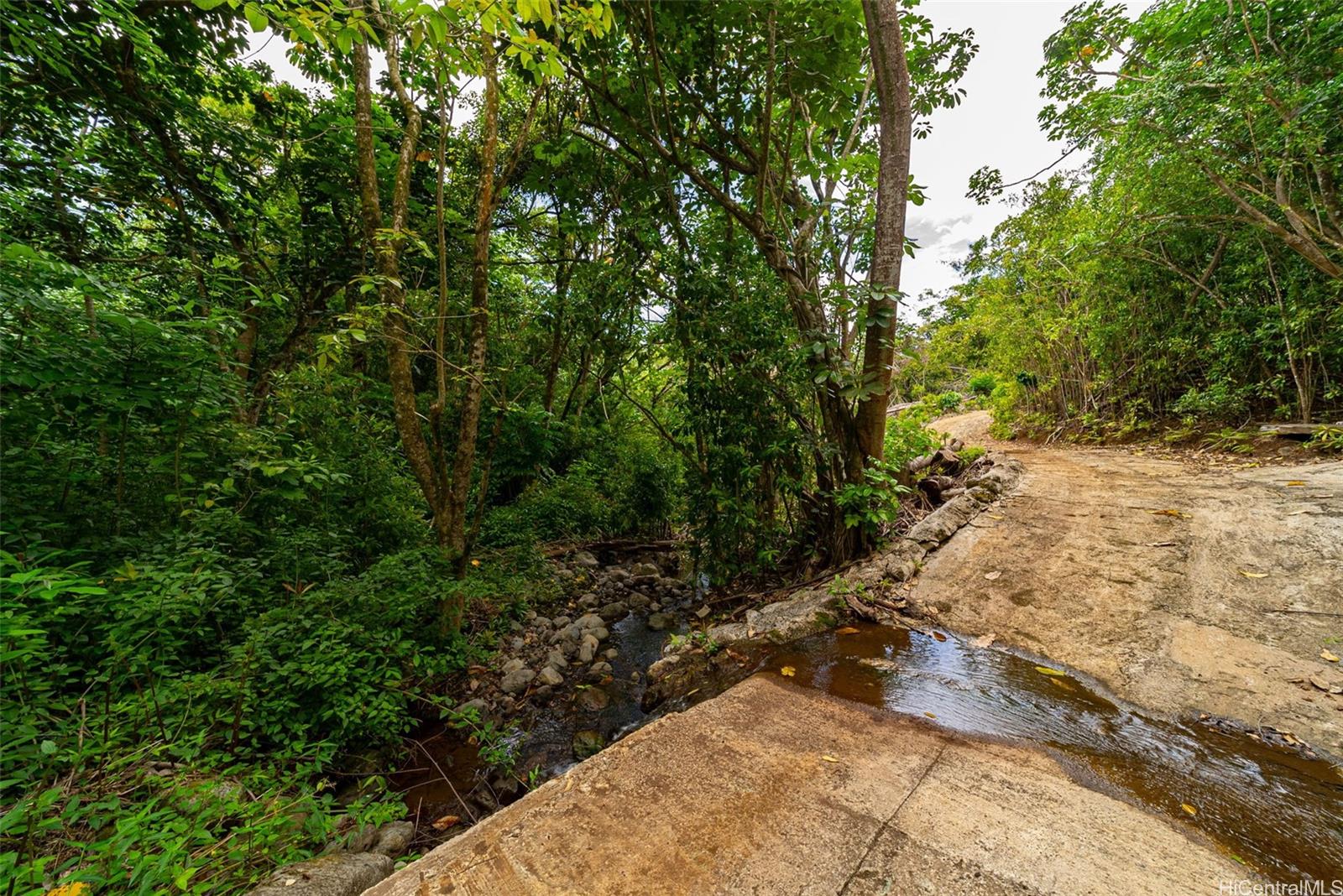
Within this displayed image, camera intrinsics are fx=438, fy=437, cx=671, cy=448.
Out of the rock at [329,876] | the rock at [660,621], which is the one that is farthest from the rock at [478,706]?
the rock at [660,621]

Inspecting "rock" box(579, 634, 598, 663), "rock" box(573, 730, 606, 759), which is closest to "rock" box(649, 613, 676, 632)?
"rock" box(579, 634, 598, 663)

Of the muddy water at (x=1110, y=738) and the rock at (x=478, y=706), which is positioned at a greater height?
the muddy water at (x=1110, y=738)

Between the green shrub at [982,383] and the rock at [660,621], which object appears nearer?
the rock at [660,621]

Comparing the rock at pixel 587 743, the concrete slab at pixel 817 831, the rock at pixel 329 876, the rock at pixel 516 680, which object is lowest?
the rock at pixel 587 743

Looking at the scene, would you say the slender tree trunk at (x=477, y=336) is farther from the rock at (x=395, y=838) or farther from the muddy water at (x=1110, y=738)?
the muddy water at (x=1110, y=738)

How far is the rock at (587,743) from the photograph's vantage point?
287 centimetres

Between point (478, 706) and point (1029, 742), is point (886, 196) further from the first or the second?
point (478, 706)

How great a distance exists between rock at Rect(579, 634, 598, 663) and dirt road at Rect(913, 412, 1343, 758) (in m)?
2.77

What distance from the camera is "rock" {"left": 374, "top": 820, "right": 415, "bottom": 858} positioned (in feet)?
6.92

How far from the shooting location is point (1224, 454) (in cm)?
550

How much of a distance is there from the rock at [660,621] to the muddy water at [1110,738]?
6.56 ft

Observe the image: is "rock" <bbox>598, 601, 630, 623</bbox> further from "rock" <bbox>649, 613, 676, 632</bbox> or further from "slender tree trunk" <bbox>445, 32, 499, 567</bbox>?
"slender tree trunk" <bbox>445, 32, 499, 567</bbox>

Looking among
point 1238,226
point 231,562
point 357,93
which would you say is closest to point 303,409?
point 231,562

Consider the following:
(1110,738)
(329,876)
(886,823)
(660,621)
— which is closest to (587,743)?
(329,876)
